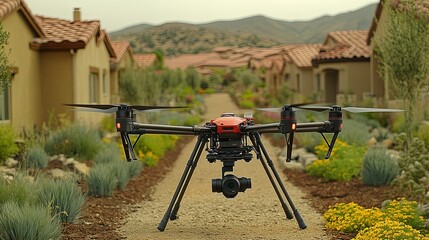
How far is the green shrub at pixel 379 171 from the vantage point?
35.9 feet

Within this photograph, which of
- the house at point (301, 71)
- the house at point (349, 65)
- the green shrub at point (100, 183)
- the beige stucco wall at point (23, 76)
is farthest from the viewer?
the house at point (301, 71)

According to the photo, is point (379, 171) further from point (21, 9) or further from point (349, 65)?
point (349, 65)

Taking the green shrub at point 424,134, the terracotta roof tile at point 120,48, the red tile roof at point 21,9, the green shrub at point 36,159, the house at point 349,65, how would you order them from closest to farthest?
1. the green shrub at point 36,159
2. the green shrub at point 424,134
3. the red tile roof at point 21,9
4. the house at point 349,65
5. the terracotta roof tile at point 120,48

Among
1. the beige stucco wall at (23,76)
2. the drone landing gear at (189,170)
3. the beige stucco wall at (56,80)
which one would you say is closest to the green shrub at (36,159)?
the beige stucco wall at (23,76)

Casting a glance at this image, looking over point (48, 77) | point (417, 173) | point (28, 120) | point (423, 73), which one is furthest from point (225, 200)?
point (48, 77)

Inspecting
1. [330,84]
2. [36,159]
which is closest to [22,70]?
[36,159]

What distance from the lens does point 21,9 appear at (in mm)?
17062

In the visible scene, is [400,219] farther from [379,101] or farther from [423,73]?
[379,101]

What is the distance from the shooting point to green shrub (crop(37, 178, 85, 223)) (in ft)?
26.5

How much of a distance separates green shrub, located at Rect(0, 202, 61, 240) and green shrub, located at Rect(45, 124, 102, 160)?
7394mm

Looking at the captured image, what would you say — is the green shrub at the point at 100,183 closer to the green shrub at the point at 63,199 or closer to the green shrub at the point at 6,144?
the green shrub at the point at 63,199

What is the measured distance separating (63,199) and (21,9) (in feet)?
33.2

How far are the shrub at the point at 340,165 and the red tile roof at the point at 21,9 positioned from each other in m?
7.56

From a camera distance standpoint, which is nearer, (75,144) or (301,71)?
(75,144)
